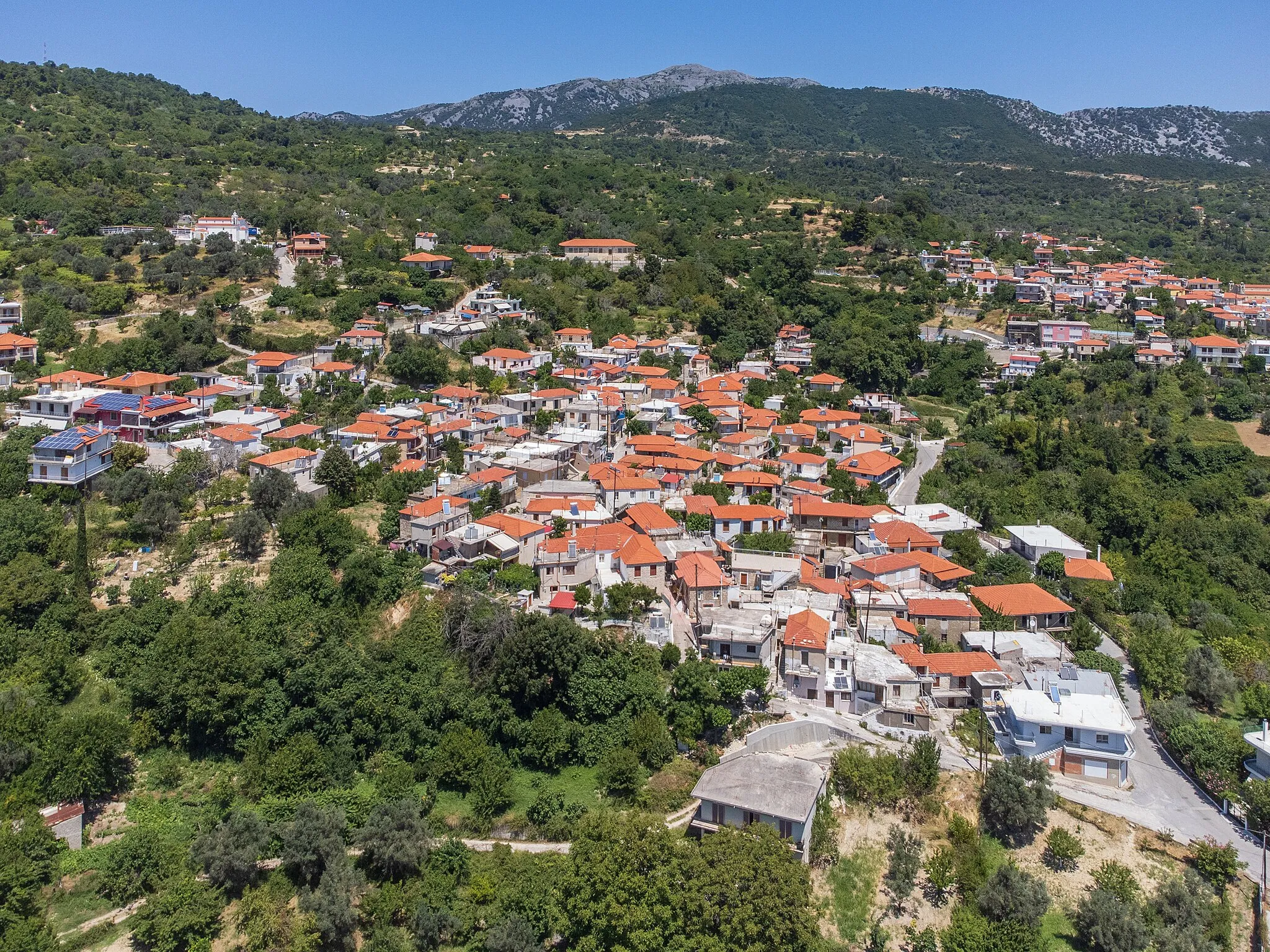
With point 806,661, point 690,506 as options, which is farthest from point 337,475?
point 806,661

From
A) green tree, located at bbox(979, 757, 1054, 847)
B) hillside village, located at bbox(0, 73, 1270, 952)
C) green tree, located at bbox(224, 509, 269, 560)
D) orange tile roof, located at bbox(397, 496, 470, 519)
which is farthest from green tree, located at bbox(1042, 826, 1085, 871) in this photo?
green tree, located at bbox(224, 509, 269, 560)

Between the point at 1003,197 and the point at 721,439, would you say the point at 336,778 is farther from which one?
the point at 1003,197

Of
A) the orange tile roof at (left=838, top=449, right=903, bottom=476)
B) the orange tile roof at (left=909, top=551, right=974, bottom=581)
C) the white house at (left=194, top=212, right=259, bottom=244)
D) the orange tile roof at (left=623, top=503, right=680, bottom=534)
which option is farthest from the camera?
the white house at (left=194, top=212, right=259, bottom=244)

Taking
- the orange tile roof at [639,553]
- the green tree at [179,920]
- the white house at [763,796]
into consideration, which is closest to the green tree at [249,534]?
the orange tile roof at [639,553]

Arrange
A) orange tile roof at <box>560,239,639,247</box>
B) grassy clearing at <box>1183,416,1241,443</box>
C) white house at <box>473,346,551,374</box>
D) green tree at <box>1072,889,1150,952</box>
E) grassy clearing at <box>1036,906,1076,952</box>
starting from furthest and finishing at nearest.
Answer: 1. orange tile roof at <box>560,239,639,247</box>
2. white house at <box>473,346,551,374</box>
3. grassy clearing at <box>1183,416,1241,443</box>
4. grassy clearing at <box>1036,906,1076,952</box>
5. green tree at <box>1072,889,1150,952</box>

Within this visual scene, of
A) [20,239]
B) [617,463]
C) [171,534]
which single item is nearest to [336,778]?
[171,534]

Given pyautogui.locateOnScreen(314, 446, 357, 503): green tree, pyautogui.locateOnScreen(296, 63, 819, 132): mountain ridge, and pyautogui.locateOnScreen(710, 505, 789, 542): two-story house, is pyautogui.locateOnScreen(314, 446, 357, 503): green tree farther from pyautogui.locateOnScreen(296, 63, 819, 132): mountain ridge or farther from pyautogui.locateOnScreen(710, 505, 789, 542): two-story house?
pyautogui.locateOnScreen(296, 63, 819, 132): mountain ridge

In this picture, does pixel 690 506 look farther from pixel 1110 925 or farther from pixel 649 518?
pixel 1110 925
